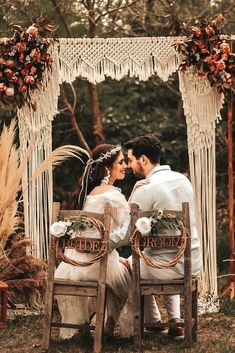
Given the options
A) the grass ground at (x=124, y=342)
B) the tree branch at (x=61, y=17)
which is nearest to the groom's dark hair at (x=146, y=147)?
the grass ground at (x=124, y=342)

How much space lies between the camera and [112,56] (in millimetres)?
6293

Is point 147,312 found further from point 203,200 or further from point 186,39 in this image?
point 186,39

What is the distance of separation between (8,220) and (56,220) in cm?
106

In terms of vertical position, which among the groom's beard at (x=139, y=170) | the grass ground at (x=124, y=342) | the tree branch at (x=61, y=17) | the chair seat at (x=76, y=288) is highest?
the tree branch at (x=61, y=17)

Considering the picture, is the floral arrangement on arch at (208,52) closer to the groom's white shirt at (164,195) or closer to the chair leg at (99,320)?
the groom's white shirt at (164,195)

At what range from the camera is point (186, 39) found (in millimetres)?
6234

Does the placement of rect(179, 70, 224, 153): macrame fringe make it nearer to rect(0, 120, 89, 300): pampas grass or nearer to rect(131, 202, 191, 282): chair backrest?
rect(0, 120, 89, 300): pampas grass

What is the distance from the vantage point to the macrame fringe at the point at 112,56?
6.29 meters

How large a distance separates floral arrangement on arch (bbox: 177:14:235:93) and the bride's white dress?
1447mm

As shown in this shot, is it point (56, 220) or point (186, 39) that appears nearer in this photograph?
point (56, 220)

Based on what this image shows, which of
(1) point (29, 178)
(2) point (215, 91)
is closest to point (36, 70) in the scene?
(1) point (29, 178)

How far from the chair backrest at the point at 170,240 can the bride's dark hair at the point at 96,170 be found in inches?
21.4

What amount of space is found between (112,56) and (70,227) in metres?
1.84

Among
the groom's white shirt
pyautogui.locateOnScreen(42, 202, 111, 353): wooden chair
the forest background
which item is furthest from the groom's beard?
the forest background
